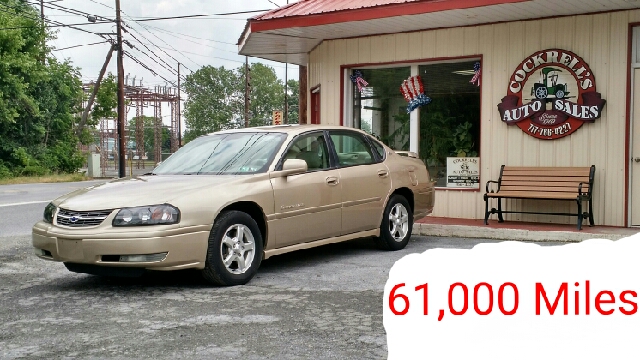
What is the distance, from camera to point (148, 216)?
6.20m

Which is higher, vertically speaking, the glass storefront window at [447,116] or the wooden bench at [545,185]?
the glass storefront window at [447,116]

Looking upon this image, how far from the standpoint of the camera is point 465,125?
11938 mm

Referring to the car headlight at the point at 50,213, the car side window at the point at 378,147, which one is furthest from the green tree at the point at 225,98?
the car headlight at the point at 50,213

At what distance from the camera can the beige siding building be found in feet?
34.4

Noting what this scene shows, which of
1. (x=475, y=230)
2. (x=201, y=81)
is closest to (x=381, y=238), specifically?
(x=475, y=230)

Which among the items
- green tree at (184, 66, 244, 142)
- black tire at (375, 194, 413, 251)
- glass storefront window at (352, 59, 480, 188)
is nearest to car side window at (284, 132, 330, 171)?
black tire at (375, 194, 413, 251)

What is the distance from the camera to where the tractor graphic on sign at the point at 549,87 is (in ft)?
35.9

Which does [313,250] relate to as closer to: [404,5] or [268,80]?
[404,5]

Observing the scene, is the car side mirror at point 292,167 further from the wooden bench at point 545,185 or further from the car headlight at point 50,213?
the wooden bench at point 545,185

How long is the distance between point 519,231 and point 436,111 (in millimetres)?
2922

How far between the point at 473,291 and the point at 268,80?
99.1 meters

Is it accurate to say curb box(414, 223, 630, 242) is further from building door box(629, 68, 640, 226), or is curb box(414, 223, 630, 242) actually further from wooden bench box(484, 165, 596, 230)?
building door box(629, 68, 640, 226)

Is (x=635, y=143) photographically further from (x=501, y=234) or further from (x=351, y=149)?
(x=351, y=149)

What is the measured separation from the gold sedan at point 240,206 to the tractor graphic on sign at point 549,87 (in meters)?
2.88
